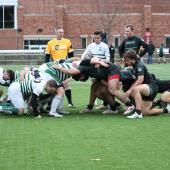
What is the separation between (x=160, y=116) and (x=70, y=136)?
3165 millimetres

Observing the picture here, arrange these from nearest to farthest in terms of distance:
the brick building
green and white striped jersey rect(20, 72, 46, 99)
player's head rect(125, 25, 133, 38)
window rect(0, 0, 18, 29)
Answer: green and white striped jersey rect(20, 72, 46, 99) < player's head rect(125, 25, 133, 38) < window rect(0, 0, 18, 29) < the brick building

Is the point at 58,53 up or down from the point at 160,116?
up

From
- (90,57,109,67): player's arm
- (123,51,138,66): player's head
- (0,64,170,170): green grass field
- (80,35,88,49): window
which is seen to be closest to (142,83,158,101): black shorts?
(0,64,170,170): green grass field

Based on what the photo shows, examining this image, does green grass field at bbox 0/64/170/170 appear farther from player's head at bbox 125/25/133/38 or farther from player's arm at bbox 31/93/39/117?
player's head at bbox 125/25/133/38

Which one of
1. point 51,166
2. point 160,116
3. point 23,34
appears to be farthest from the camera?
point 23,34

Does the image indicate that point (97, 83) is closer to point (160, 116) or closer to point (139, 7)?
point (160, 116)

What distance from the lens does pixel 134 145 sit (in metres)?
8.80

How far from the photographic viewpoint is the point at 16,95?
12133 mm

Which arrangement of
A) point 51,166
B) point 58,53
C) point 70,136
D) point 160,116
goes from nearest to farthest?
point 51,166 < point 70,136 < point 160,116 < point 58,53

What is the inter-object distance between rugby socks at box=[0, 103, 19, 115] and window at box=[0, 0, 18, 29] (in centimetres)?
5195

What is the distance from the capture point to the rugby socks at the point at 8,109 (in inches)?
491

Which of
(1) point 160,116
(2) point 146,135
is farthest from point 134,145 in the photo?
(1) point 160,116

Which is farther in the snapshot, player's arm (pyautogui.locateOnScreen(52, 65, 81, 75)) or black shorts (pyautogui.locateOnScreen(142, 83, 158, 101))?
player's arm (pyautogui.locateOnScreen(52, 65, 81, 75))

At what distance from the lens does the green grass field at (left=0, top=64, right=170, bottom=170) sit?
7605 millimetres
